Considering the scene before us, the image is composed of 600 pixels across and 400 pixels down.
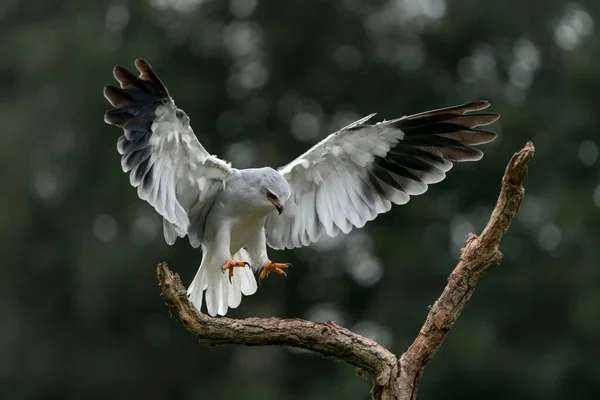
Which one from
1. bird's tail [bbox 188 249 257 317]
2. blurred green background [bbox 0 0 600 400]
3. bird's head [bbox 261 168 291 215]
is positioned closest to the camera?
bird's head [bbox 261 168 291 215]

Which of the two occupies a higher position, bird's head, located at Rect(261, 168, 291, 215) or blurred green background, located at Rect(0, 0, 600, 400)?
blurred green background, located at Rect(0, 0, 600, 400)

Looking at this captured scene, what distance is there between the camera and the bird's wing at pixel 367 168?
773cm

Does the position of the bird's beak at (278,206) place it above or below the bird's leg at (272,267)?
above

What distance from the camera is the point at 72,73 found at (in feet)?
67.2

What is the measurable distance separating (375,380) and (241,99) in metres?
15.4

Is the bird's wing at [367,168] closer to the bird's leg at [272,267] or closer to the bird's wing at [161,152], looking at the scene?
the bird's leg at [272,267]

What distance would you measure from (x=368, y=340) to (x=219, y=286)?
6.43 feet

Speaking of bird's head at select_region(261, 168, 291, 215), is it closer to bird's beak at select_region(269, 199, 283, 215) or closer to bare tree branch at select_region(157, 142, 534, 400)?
bird's beak at select_region(269, 199, 283, 215)

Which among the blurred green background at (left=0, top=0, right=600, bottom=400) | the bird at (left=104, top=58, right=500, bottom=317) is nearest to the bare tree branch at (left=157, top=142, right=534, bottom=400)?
the bird at (left=104, top=58, right=500, bottom=317)

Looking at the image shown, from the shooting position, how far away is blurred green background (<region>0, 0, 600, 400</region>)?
1942cm

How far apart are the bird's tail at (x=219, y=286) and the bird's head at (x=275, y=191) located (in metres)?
0.68

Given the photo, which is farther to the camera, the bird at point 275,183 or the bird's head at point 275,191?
the bird's head at point 275,191

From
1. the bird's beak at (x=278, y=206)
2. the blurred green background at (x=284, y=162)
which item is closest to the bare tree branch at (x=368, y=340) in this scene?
the bird's beak at (x=278, y=206)

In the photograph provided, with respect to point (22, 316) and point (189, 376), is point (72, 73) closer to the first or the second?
point (22, 316)
